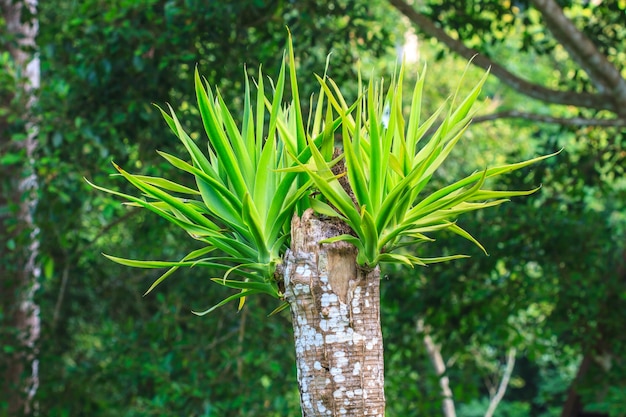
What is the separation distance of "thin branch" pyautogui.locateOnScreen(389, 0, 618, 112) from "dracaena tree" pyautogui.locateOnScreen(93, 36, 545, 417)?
136 inches

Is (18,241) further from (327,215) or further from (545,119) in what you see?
(327,215)

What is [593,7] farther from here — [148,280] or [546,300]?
[148,280]

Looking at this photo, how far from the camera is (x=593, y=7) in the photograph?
18.6 ft

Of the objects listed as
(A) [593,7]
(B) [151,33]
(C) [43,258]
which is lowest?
(C) [43,258]

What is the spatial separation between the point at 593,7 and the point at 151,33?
9.96ft

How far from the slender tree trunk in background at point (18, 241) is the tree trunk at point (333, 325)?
345cm

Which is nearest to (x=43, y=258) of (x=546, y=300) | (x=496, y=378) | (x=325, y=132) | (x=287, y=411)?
(x=287, y=411)

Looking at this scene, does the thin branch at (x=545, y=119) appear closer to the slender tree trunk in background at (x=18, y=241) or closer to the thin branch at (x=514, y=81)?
the thin branch at (x=514, y=81)

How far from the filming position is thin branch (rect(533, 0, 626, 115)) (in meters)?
4.71

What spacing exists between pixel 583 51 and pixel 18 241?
11.8ft

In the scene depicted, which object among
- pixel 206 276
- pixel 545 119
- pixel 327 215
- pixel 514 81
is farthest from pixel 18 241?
pixel 327 215

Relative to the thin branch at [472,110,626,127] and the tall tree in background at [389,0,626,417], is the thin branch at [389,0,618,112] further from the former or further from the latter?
the thin branch at [472,110,626,127]

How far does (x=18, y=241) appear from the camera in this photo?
5008 millimetres

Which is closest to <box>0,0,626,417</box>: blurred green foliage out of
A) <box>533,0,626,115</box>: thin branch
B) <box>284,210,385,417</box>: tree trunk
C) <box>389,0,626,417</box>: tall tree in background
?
<box>389,0,626,417</box>: tall tree in background
